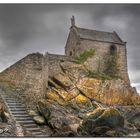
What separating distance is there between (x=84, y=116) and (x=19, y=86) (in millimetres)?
1746

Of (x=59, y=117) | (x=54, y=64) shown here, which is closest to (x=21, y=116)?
(x=59, y=117)

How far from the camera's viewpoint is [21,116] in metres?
7.01

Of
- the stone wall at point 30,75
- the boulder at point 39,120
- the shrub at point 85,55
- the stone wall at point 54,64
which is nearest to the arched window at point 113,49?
the shrub at point 85,55

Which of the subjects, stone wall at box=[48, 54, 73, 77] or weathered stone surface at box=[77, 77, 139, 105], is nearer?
weathered stone surface at box=[77, 77, 139, 105]

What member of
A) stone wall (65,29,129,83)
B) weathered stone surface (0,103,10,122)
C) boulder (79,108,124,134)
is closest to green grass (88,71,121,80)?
stone wall (65,29,129,83)

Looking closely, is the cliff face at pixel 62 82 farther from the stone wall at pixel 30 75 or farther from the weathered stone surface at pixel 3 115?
the weathered stone surface at pixel 3 115

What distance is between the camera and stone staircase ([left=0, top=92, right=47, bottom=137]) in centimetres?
670

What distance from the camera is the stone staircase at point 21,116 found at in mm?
6703

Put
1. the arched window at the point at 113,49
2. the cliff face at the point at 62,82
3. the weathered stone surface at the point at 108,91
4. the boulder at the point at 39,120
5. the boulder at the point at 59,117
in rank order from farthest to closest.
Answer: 1. the arched window at the point at 113,49
2. the weathered stone surface at the point at 108,91
3. the cliff face at the point at 62,82
4. the boulder at the point at 39,120
5. the boulder at the point at 59,117

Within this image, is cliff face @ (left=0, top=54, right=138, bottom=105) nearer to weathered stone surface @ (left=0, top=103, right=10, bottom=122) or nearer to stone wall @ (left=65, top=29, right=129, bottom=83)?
stone wall @ (left=65, top=29, right=129, bottom=83)

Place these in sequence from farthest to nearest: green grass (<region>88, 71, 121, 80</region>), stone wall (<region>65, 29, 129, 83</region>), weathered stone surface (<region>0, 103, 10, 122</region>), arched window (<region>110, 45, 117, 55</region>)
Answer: arched window (<region>110, 45, 117, 55</region>) → stone wall (<region>65, 29, 129, 83</region>) → green grass (<region>88, 71, 121, 80</region>) → weathered stone surface (<region>0, 103, 10, 122</region>)

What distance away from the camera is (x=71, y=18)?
7109 millimetres

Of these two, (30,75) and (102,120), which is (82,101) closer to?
(102,120)

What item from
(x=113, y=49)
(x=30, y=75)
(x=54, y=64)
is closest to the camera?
(x=30, y=75)
